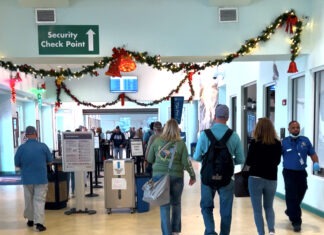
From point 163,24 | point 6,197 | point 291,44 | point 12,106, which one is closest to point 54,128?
point 12,106

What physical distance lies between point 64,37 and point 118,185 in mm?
2711

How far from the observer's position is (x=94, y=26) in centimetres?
558

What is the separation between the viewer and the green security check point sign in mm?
5535

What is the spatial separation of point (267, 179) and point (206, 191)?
78 cm

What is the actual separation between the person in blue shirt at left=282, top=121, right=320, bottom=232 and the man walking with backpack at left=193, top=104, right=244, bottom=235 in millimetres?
1273

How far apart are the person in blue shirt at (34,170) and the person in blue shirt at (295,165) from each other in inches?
136

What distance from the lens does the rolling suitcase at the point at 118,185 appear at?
561 centimetres

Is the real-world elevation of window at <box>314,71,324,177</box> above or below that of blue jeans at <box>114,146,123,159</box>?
above

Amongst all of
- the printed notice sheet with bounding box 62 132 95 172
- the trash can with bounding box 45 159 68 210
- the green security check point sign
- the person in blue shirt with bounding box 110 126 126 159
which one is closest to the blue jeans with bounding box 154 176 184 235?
the printed notice sheet with bounding box 62 132 95 172

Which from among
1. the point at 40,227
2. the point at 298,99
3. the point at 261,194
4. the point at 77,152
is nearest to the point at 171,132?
the point at 261,194

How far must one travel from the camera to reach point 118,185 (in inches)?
221

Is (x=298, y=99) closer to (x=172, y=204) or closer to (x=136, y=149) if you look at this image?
(x=136, y=149)

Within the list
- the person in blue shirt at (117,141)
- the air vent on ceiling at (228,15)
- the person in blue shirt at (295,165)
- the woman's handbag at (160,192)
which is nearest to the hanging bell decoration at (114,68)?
the air vent on ceiling at (228,15)

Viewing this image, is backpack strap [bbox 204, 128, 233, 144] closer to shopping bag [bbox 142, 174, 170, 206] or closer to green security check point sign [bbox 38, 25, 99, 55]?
shopping bag [bbox 142, 174, 170, 206]
